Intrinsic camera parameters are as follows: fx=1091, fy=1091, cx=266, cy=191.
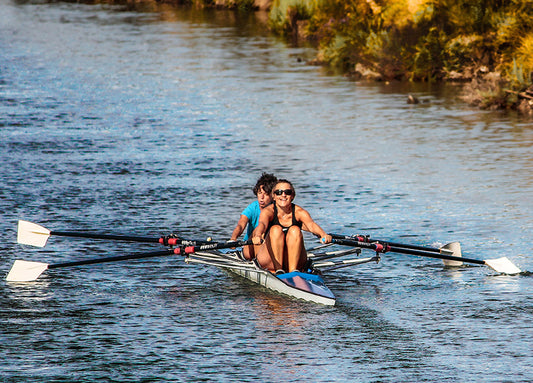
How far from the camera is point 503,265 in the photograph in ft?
43.5

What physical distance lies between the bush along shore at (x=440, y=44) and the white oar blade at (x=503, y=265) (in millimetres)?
14361

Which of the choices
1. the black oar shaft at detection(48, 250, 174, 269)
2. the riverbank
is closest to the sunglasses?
the black oar shaft at detection(48, 250, 174, 269)

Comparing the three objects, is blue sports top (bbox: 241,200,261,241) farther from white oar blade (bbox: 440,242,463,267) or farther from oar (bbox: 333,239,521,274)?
white oar blade (bbox: 440,242,463,267)

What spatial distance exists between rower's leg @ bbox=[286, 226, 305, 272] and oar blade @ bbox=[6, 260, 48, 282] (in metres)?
3.01

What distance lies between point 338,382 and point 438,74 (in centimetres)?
2504

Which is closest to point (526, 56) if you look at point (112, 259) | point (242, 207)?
point (242, 207)

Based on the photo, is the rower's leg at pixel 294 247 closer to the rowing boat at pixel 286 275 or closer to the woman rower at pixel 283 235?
the woman rower at pixel 283 235

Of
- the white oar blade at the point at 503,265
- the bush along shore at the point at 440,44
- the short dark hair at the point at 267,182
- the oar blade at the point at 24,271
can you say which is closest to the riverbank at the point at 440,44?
the bush along shore at the point at 440,44

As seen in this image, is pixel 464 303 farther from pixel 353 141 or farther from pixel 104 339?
pixel 353 141

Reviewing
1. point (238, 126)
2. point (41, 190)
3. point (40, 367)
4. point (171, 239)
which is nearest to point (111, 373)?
point (40, 367)

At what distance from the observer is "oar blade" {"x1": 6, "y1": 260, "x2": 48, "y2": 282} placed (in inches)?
513

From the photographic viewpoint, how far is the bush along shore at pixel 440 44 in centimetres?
2839

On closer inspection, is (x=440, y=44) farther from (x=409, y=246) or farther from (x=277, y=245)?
(x=277, y=245)

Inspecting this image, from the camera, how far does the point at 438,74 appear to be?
33.6 meters
